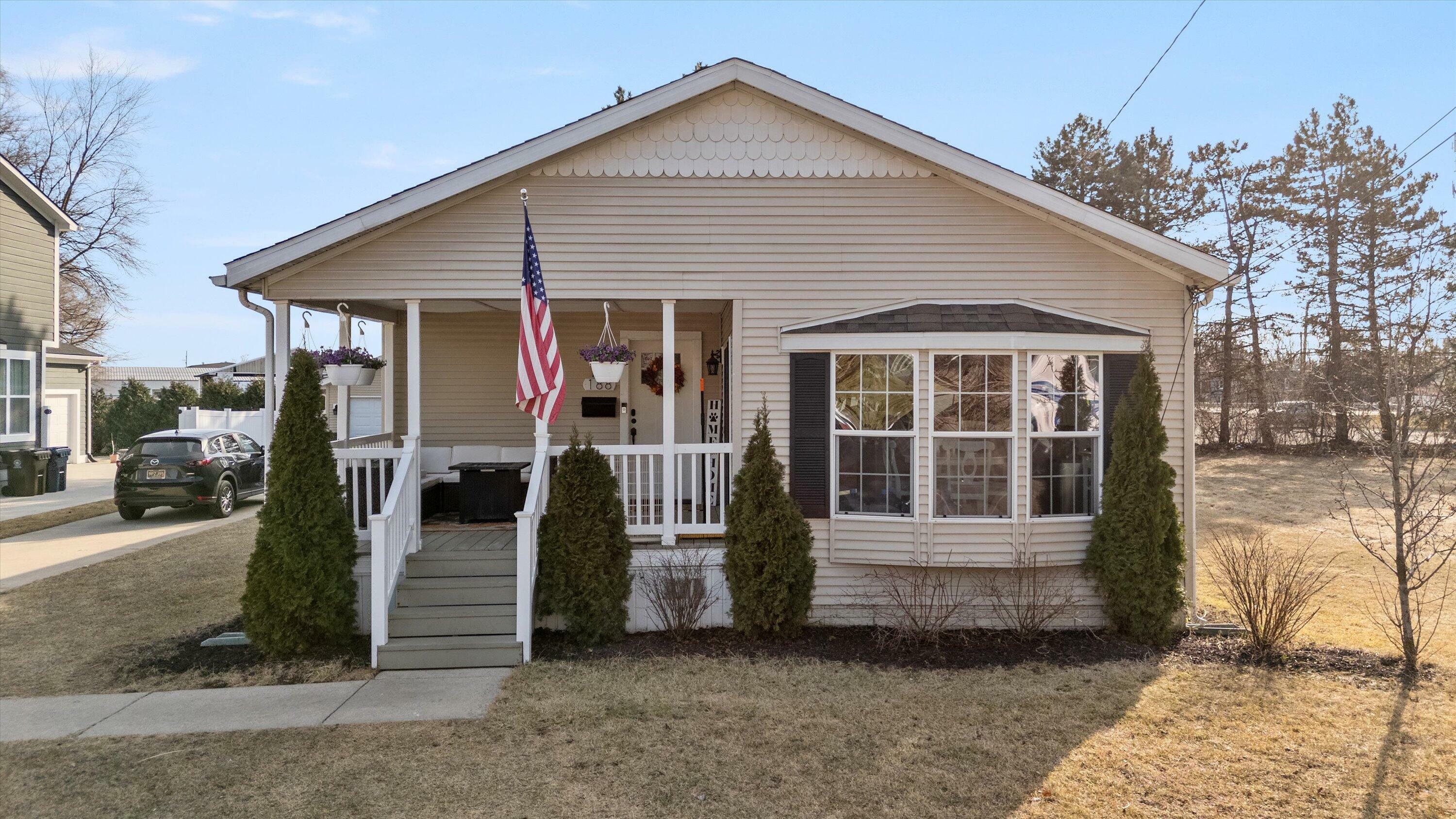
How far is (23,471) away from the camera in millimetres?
17016

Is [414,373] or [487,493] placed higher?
[414,373]

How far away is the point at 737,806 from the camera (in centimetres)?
443

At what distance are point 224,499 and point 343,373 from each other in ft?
30.6

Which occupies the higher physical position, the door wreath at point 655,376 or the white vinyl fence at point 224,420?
the door wreath at point 655,376

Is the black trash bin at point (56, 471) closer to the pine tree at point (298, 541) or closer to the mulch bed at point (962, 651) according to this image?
the pine tree at point (298, 541)

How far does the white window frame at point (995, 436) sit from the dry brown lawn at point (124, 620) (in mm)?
5080

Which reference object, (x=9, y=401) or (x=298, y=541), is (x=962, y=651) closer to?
(x=298, y=541)

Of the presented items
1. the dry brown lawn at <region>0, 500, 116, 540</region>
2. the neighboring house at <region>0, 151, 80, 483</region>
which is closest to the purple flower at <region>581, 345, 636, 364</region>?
the dry brown lawn at <region>0, 500, 116, 540</region>

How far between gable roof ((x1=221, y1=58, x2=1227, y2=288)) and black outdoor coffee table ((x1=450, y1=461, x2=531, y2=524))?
2.68 m

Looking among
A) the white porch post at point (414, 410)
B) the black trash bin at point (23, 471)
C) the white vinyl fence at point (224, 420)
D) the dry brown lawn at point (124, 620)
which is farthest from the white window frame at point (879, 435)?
the white vinyl fence at point (224, 420)

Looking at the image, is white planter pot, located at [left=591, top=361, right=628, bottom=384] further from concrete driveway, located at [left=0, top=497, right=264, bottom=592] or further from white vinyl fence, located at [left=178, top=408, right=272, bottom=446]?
white vinyl fence, located at [left=178, top=408, right=272, bottom=446]

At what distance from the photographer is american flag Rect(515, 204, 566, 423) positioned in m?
7.13

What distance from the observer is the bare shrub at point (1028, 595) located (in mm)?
7555

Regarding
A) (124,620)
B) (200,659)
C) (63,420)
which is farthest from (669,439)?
(63,420)
